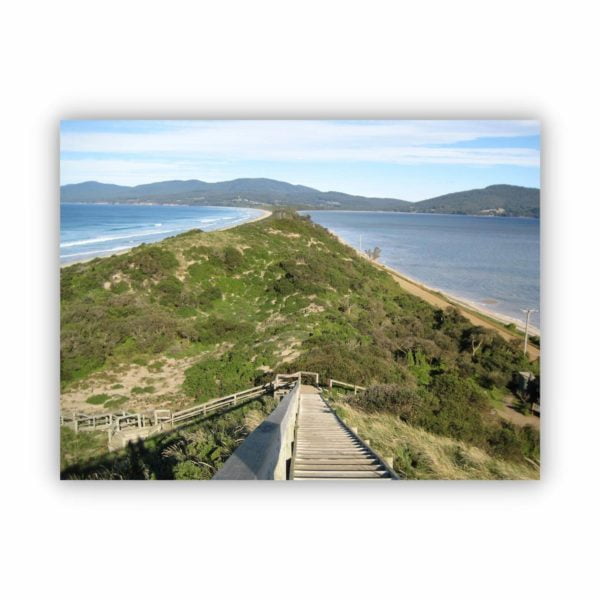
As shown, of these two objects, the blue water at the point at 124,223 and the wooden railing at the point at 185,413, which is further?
the wooden railing at the point at 185,413

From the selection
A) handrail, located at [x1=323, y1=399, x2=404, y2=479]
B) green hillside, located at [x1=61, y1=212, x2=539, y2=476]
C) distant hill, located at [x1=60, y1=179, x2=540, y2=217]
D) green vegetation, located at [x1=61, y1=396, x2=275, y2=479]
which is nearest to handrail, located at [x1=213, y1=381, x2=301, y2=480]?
handrail, located at [x1=323, y1=399, x2=404, y2=479]

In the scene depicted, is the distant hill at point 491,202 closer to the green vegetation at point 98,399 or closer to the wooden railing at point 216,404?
the wooden railing at point 216,404

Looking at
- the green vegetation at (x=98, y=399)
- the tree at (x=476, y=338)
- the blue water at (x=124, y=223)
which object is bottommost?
the green vegetation at (x=98, y=399)

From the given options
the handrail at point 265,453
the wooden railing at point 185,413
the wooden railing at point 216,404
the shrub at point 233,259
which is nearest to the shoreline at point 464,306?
the wooden railing at point 185,413

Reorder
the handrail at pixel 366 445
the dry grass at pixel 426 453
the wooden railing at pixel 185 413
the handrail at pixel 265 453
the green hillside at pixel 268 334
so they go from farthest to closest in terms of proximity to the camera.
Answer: the wooden railing at pixel 185 413
the green hillside at pixel 268 334
the dry grass at pixel 426 453
the handrail at pixel 366 445
the handrail at pixel 265 453
